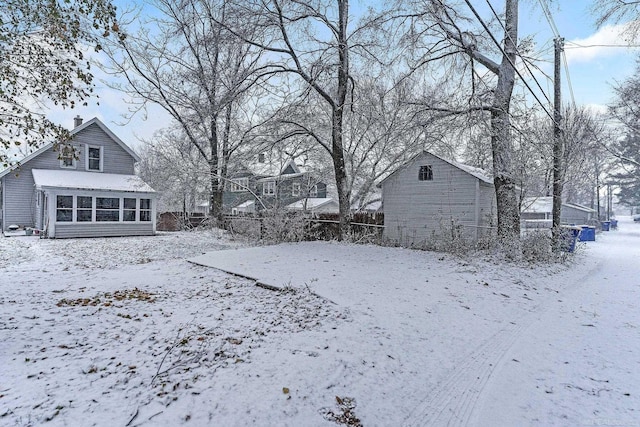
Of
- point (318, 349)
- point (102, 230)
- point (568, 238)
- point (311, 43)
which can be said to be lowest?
point (318, 349)

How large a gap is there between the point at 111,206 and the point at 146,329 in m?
15.2

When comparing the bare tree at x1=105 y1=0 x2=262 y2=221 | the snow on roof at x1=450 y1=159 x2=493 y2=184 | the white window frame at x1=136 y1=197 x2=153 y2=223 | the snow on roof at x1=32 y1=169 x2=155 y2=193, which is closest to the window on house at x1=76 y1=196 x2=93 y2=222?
the snow on roof at x1=32 y1=169 x2=155 y2=193

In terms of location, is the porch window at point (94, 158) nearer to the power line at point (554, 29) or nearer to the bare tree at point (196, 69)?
the bare tree at point (196, 69)

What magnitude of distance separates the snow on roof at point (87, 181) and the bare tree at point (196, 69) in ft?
12.0

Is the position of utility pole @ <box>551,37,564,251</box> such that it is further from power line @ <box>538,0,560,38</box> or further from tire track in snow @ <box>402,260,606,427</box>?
tire track in snow @ <box>402,260,606,427</box>

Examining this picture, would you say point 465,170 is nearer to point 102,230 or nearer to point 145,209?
point 145,209

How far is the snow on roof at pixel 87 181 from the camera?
49.2ft

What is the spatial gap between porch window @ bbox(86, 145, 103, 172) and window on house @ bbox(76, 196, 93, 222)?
275 cm

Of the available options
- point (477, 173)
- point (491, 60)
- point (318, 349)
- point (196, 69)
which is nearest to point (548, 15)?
point (491, 60)

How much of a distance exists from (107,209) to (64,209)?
1704 mm

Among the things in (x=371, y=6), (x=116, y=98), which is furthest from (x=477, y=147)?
(x=116, y=98)

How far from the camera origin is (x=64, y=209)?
15148 millimetres

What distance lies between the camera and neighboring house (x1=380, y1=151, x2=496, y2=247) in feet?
46.7

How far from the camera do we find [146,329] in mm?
3984
